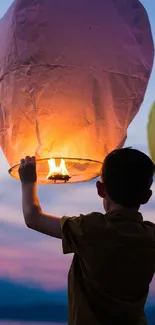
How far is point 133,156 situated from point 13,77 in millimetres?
537

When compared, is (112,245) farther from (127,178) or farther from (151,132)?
(151,132)

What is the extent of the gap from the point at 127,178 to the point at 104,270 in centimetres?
22

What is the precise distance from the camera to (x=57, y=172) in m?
1.56

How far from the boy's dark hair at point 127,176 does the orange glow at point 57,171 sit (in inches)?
10.2

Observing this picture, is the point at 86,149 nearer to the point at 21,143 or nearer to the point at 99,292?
the point at 21,143

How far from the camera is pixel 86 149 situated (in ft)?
5.41

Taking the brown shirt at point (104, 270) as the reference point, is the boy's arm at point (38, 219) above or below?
above

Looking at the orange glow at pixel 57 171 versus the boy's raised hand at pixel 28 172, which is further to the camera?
the orange glow at pixel 57 171

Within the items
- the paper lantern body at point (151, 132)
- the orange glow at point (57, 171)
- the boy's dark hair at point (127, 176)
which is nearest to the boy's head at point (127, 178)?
the boy's dark hair at point (127, 176)

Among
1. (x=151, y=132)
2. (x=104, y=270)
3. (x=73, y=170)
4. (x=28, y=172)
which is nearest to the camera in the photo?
(x=104, y=270)

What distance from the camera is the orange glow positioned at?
5.13 feet

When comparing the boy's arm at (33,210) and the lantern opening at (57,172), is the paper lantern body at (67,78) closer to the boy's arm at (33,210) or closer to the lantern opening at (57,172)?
the lantern opening at (57,172)

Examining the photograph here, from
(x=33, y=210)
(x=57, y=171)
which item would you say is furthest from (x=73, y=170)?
(x=33, y=210)

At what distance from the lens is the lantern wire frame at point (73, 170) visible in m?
1.64
